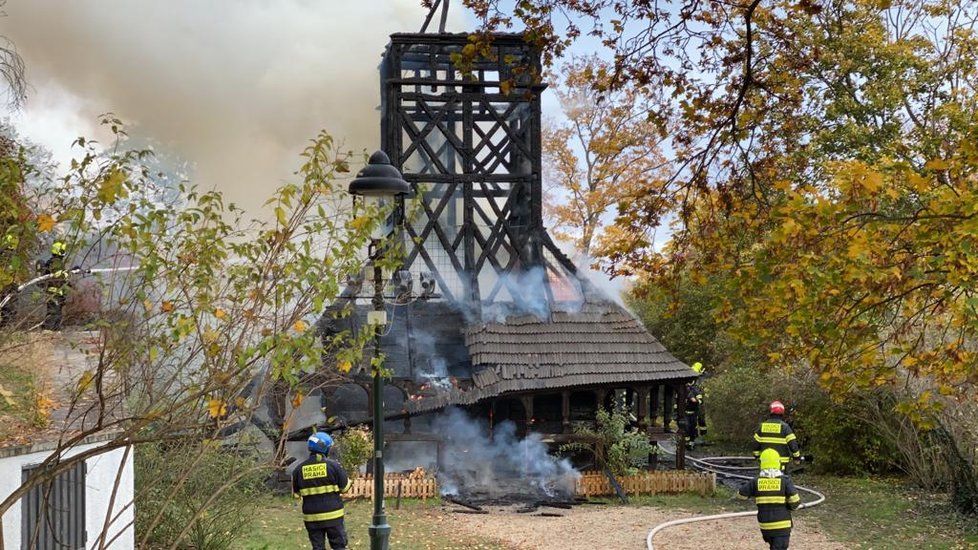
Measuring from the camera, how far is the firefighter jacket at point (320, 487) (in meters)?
11.8

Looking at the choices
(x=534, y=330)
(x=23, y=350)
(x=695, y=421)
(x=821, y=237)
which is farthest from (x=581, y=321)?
(x=821, y=237)

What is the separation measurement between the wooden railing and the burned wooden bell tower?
4687 mm

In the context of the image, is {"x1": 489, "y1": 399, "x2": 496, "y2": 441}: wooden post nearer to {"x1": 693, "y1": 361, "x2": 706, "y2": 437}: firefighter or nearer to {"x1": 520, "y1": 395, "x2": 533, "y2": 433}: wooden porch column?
{"x1": 520, "y1": 395, "x2": 533, "y2": 433}: wooden porch column

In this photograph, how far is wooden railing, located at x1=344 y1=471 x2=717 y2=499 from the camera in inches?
786

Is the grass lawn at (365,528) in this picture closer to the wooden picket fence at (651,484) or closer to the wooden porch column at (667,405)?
the wooden picket fence at (651,484)

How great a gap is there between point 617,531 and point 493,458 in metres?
5.38

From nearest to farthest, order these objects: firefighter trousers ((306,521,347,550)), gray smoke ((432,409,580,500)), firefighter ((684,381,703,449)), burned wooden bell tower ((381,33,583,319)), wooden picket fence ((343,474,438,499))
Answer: firefighter trousers ((306,521,347,550)) → wooden picket fence ((343,474,438,499)) → gray smoke ((432,409,580,500)) → burned wooden bell tower ((381,33,583,319)) → firefighter ((684,381,703,449))

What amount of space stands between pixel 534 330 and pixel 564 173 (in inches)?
620

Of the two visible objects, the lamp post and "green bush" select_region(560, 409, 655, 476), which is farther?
"green bush" select_region(560, 409, 655, 476)

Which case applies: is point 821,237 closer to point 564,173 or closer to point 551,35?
point 551,35

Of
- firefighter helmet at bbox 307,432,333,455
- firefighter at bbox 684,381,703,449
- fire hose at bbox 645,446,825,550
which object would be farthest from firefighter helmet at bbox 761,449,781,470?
firefighter at bbox 684,381,703,449

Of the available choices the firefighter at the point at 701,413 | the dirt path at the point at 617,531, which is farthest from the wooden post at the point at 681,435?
the firefighter at the point at 701,413

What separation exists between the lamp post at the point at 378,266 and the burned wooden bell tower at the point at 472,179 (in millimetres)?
12413

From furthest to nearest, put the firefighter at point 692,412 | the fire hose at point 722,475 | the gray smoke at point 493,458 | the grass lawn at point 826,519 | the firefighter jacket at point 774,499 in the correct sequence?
the firefighter at point 692,412
the gray smoke at point 493,458
the fire hose at point 722,475
the grass lawn at point 826,519
the firefighter jacket at point 774,499
